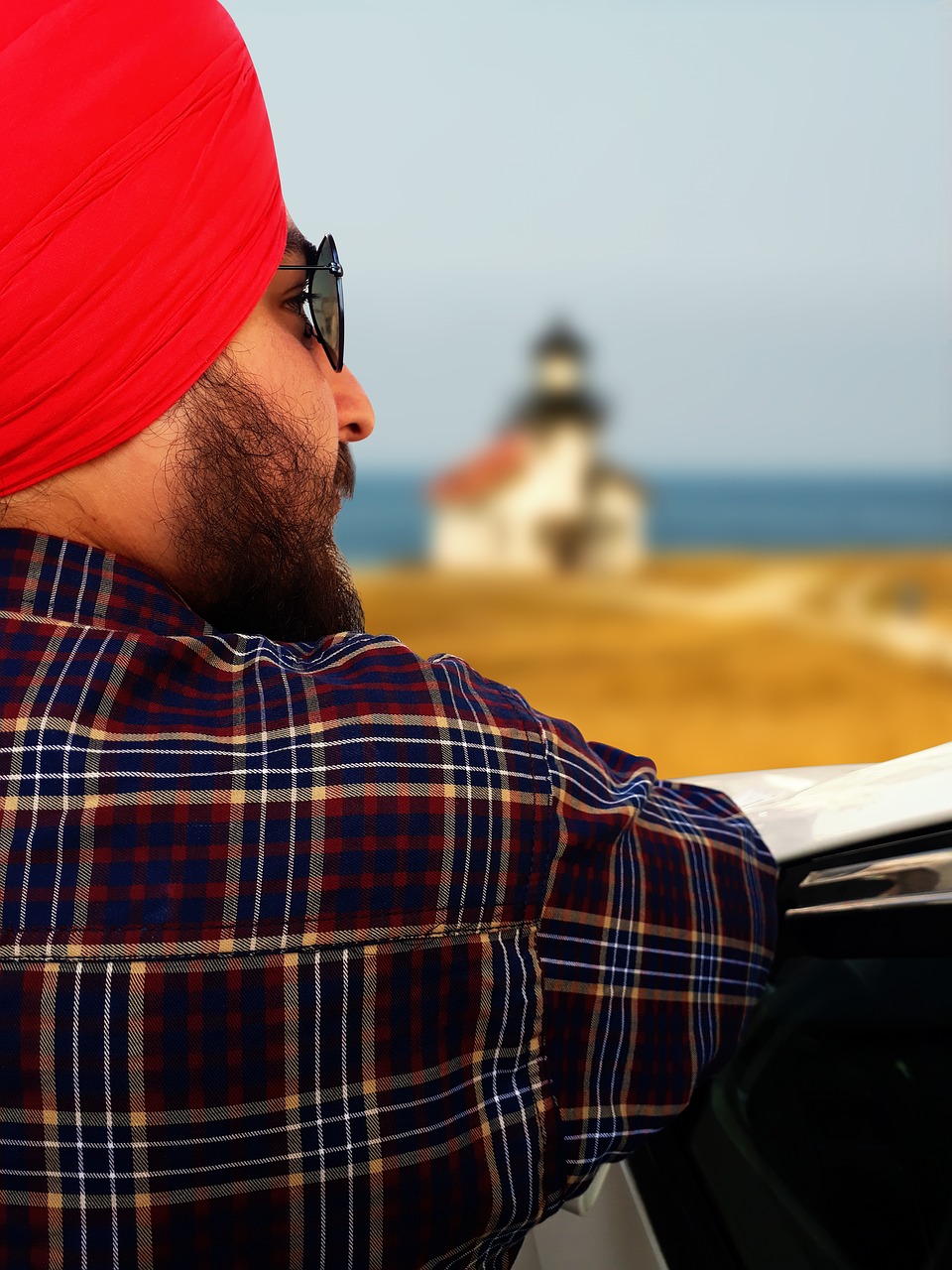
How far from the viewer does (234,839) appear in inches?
31.9

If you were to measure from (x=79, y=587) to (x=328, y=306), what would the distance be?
0.43m

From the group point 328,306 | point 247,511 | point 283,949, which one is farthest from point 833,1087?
point 328,306

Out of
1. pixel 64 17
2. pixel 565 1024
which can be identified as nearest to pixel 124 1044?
pixel 565 1024

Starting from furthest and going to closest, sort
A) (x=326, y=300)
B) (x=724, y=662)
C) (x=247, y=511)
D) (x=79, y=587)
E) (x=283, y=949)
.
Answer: (x=724, y=662) < (x=326, y=300) < (x=247, y=511) < (x=79, y=587) < (x=283, y=949)

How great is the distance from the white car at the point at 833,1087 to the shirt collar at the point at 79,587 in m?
0.61

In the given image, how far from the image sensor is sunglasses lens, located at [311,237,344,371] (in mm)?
1186

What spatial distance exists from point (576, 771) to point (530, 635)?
18302 mm

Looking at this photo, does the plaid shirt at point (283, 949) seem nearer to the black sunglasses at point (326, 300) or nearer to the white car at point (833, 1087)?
the white car at point (833, 1087)

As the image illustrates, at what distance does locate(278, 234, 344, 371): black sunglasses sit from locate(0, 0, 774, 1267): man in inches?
2.0

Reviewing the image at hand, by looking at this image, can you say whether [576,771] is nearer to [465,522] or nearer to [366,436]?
[366,436]

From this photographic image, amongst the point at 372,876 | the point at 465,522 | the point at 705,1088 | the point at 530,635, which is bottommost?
the point at 705,1088

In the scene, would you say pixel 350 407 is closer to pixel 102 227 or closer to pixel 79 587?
pixel 102 227

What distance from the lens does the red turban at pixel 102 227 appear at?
99cm

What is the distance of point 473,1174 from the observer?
844 mm
